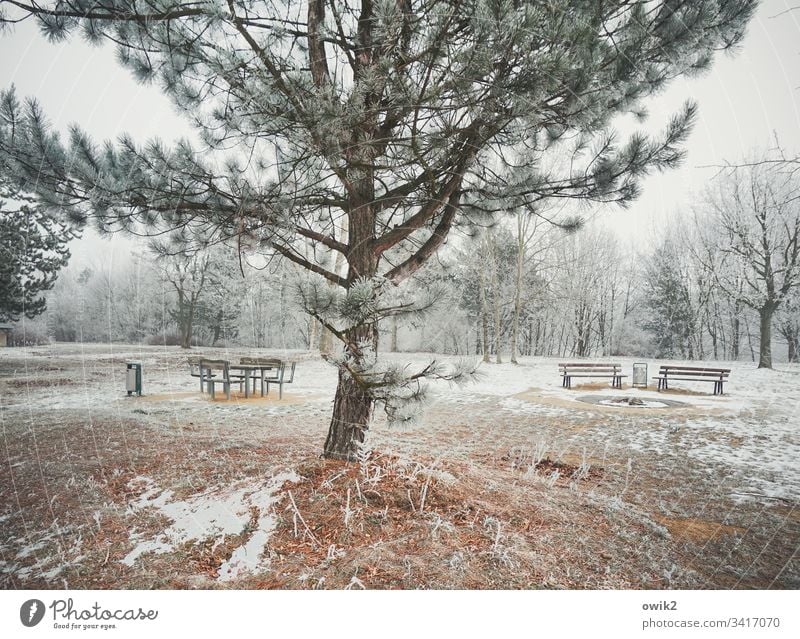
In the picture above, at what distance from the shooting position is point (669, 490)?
157 cm

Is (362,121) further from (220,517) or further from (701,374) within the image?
(701,374)

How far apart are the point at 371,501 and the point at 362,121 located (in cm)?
113

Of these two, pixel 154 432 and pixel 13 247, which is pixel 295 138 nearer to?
pixel 13 247

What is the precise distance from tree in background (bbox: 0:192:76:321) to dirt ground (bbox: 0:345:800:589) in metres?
0.19

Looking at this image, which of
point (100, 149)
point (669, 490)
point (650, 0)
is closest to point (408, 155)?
point (650, 0)

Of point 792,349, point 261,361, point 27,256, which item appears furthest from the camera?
point 261,361

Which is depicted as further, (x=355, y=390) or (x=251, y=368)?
(x=251, y=368)

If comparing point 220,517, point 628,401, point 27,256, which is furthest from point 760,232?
point 27,256

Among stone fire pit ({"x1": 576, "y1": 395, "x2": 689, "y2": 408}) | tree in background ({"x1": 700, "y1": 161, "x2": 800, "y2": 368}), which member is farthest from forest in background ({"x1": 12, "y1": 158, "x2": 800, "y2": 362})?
stone fire pit ({"x1": 576, "y1": 395, "x2": 689, "y2": 408})

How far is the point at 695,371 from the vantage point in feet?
7.48

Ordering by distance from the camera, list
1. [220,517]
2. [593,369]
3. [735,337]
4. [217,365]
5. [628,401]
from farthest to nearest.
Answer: [593,369]
[628,401]
[217,365]
[735,337]
[220,517]

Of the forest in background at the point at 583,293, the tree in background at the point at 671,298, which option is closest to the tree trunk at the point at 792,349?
the forest in background at the point at 583,293

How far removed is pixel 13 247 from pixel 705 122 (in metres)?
2.83
